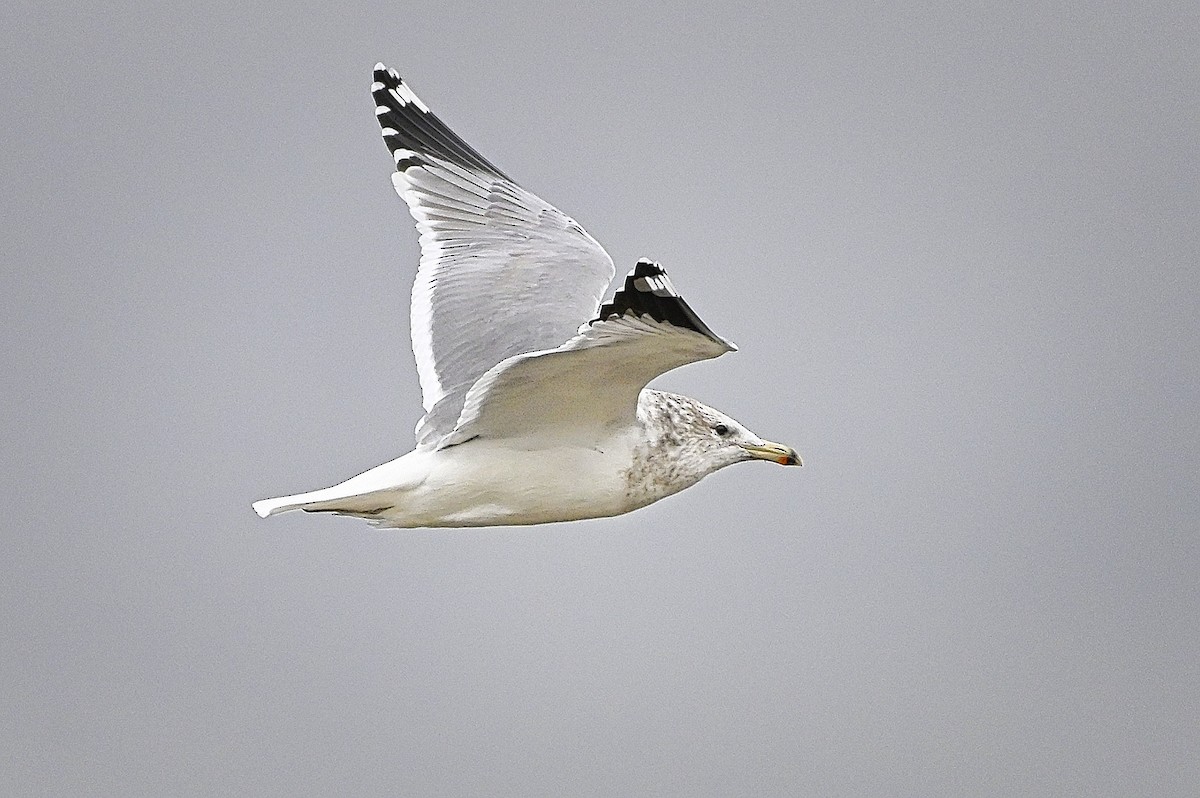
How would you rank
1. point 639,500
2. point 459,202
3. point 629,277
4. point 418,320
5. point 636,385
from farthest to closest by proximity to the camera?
point 459,202, point 418,320, point 639,500, point 636,385, point 629,277

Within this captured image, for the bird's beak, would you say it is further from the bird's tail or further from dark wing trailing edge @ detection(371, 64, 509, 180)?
dark wing trailing edge @ detection(371, 64, 509, 180)

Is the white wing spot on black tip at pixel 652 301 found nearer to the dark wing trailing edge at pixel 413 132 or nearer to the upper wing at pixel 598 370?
the upper wing at pixel 598 370

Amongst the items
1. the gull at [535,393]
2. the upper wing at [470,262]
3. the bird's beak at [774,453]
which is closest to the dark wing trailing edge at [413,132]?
the upper wing at [470,262]

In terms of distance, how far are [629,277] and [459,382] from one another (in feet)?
4.29

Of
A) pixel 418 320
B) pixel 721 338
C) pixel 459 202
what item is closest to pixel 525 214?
pixel 459 202

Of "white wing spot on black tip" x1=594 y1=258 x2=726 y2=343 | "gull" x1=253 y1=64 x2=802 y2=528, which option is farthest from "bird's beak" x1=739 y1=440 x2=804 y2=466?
"white wing spot on black tip" x1=594 y1=258 x2=726 y2=343

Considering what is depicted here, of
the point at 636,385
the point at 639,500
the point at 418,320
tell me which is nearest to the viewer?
the point at 636,385

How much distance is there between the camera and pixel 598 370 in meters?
4.05

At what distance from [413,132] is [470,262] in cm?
60

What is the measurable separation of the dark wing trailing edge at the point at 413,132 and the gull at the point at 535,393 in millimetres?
177

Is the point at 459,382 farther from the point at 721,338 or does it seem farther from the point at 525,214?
the point at 721,338

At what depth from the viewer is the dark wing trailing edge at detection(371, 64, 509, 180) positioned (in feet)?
18.0

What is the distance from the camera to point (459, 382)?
466 centimetres

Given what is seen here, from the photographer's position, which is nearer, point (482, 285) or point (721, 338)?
point (721, 338)
